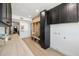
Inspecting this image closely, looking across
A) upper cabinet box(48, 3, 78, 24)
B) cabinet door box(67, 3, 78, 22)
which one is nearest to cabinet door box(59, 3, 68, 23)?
upper cabinet box(48, 3, 78, 24)

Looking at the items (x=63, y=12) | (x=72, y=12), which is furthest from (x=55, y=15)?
(x=72, y=12)

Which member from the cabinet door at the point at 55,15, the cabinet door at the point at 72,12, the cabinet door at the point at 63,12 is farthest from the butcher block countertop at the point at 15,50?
the cabinet door at the point at 55,15

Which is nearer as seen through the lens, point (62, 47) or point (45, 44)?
point (62, 47)

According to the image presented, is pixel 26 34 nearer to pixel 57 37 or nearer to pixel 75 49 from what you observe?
pixel 57 37

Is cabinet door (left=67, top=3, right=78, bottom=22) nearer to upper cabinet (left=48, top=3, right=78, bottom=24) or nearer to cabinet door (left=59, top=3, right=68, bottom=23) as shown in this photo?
upper cabinet (left=48, top=3, right=78, bottom=24)

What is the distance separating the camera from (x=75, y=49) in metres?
3.49

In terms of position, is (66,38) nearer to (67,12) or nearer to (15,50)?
(67,12)

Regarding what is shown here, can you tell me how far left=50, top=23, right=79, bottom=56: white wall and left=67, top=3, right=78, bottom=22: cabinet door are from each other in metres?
0.34

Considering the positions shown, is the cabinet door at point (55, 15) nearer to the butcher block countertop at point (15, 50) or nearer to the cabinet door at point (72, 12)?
the cabinet door at point (72, 12)

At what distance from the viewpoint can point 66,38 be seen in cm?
403

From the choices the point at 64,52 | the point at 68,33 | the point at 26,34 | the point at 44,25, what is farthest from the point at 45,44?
the point at 26,34

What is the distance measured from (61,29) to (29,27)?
760cm

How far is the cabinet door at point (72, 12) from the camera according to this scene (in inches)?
122

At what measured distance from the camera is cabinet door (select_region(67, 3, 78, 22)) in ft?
10.2
